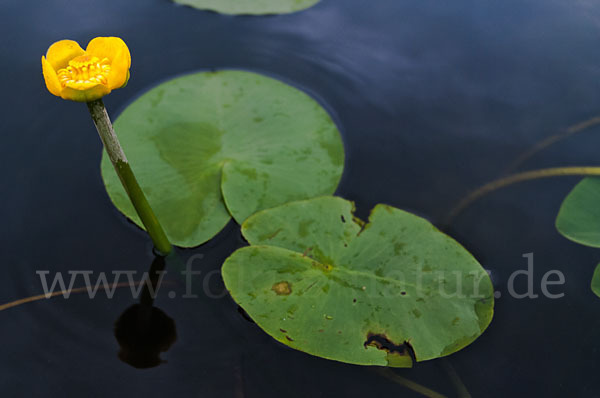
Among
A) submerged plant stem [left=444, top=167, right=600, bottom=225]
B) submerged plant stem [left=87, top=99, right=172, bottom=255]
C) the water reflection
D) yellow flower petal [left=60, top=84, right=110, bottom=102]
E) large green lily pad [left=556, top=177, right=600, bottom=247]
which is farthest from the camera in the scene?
submerged plant stem [left=444, top=167, right=600, bottom=225]

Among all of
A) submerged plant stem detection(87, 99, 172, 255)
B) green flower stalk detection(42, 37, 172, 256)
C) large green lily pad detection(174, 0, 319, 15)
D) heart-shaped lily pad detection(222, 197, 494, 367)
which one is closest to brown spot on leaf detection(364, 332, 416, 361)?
heart-shaped lily pad detection(222, 197, 494, 367)

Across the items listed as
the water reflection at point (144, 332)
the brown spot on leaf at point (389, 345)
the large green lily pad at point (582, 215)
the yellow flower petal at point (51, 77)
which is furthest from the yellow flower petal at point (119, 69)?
the large green lily pad at point (582, 215)

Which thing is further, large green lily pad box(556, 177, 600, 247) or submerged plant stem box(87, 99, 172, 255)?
large green lily pad box(556, 177, 600, 247)

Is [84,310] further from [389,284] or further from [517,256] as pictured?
[517,256]

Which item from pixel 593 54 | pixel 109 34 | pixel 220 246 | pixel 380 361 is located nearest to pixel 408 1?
pixel 593 54

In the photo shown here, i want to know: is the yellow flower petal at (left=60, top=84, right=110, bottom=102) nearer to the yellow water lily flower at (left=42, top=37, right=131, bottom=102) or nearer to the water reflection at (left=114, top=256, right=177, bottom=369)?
the yellow water lily flower at (left=42, top=37, right=131, bottom=102)

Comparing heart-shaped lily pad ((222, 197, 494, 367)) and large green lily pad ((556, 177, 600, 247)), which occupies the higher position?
large green lily pad ((556, 177, 600, 247))

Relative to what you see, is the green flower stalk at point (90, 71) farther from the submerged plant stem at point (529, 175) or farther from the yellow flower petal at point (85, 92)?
the submerged plant stem at point (529, 175)
